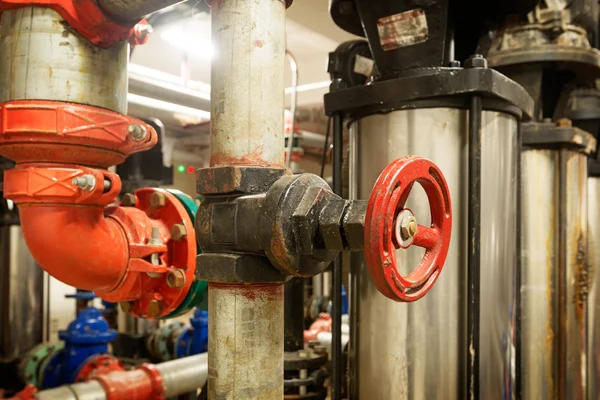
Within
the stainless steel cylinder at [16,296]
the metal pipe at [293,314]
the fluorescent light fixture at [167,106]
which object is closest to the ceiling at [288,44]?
the fluorescent light fixture at [167,106]

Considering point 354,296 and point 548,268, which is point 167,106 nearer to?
point 354,296

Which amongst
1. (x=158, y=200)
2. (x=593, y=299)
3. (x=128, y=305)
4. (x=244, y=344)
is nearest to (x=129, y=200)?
(x=158, y=200)

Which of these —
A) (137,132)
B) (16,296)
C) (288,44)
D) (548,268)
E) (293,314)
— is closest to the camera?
(137,132)

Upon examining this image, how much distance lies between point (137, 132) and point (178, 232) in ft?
0.86

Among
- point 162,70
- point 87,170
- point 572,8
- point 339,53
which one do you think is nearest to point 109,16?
point 87,170

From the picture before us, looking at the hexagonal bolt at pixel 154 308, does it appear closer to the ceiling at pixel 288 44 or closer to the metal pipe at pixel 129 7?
the metal pipe at pixel 129 7

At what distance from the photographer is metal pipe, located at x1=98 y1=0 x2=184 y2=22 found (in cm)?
92

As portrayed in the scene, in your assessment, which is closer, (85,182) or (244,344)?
(244,344)

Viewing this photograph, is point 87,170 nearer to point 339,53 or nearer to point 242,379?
point 242,379

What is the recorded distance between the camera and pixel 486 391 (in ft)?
3.89

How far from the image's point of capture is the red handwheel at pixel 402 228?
0.61 m

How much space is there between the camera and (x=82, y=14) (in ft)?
3.16

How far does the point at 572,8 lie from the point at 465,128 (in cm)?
93

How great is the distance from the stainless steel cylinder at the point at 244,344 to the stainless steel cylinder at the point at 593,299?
1930mm
